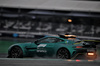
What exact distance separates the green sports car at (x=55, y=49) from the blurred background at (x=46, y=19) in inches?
434

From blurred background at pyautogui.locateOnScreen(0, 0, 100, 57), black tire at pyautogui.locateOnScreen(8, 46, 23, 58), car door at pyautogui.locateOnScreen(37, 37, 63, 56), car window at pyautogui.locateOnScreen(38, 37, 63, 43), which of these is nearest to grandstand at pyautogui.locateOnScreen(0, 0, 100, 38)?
blurred background at pyautogui.locateOnScreen(0, 0, 100, 57)

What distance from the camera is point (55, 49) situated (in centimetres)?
1044

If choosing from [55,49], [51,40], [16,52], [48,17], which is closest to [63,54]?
[55,49]

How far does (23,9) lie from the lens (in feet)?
82.6

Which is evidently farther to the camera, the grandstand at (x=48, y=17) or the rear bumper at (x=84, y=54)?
the grandstand at (x=48, y=17)

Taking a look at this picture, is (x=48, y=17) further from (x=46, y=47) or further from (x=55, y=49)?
(x=55, y=49)

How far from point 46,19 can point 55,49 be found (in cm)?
1319

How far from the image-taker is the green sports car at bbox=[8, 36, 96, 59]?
10.1m

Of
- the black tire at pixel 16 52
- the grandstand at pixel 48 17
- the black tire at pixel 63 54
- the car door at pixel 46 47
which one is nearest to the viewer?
the black tire at pixel 63 54

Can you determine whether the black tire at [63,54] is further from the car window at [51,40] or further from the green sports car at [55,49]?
the car window at [51,40]

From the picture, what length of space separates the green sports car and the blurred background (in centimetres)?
1101

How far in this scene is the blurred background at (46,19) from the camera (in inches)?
878

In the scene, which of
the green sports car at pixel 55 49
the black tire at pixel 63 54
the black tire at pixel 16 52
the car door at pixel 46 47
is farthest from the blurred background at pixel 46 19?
the black tire at pixel 63 54

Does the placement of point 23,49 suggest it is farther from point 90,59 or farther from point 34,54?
point 90,59
